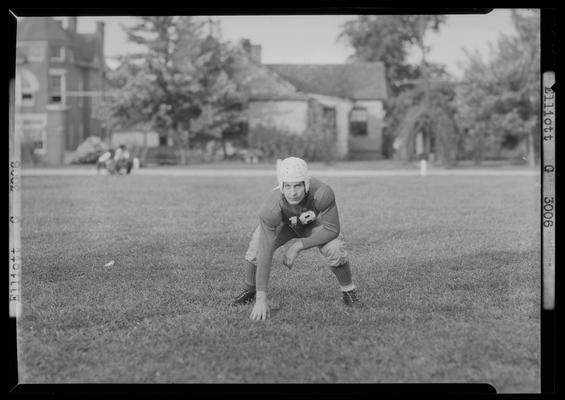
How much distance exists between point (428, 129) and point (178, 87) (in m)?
6.58

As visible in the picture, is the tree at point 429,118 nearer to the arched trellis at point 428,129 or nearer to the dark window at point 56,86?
the arched trellis at point 428,129

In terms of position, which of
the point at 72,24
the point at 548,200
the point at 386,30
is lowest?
the point at 548,200

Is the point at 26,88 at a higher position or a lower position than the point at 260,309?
higher

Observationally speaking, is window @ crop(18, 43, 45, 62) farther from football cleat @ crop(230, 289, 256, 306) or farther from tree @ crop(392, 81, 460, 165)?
tree @ crop(392, 81, 460, 165)

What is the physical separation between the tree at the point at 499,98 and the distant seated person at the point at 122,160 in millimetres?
5766

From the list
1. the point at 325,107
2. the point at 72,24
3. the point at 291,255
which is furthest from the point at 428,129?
the point at 72,24

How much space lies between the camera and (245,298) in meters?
4.89

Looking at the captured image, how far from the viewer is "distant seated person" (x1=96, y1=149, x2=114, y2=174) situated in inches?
418

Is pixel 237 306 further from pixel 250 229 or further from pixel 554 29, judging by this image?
pixel 250 229

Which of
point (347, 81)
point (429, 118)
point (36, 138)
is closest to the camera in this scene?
point (36, 138)

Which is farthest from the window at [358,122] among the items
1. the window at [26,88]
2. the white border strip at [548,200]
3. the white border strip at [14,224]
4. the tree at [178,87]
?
the white border strip at [14,224]

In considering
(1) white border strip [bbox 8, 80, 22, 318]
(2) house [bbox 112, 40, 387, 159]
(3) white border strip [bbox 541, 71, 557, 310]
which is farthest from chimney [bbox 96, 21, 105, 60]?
(2) house [bbox 112, 40, 387, 159]

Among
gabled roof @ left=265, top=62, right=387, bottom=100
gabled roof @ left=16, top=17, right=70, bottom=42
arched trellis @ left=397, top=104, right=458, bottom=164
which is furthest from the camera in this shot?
arched trellis @ left=397, top=104, right=458, bottom=164

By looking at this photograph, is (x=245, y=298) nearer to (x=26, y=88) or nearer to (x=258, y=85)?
(x=26, y=88)
